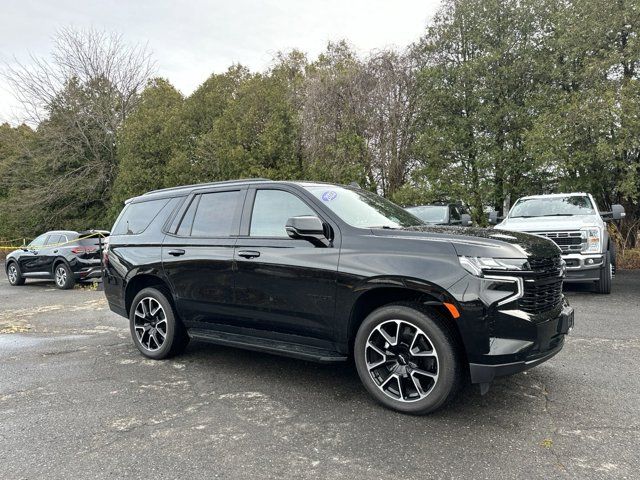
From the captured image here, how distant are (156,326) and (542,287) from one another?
151 inches

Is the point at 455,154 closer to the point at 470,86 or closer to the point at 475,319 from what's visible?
the point at 470,86

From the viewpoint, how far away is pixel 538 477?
105 inches

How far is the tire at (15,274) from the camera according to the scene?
1371cm

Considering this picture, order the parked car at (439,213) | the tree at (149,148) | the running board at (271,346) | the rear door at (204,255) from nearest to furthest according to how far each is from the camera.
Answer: the running board at (271,346) → the rear door at (204,255) → the parked car at (439,213) → the tree at (149,148)

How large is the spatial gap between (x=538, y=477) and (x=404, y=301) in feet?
4.63

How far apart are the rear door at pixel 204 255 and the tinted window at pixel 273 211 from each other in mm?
214

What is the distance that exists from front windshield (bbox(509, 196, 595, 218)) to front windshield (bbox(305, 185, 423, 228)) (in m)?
5.97

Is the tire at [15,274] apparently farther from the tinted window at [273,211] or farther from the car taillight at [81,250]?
the tinted window at [273,211]

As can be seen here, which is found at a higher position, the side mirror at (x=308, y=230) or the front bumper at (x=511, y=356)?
the side mirror at (x=308, y=230)

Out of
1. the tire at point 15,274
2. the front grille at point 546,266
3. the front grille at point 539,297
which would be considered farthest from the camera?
the tire at point 15,274

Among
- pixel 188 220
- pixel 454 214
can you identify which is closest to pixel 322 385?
pixel 188 220

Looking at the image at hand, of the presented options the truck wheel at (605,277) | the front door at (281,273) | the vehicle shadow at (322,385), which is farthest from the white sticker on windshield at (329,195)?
the truck wheel at (605,277)

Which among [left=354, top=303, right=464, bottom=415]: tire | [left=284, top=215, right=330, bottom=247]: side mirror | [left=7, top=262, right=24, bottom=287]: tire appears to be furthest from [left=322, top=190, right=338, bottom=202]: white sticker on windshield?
[left=7, top=262, right=24, bottom=287]: tire

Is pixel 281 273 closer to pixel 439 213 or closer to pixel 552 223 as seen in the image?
pixel 552 223
